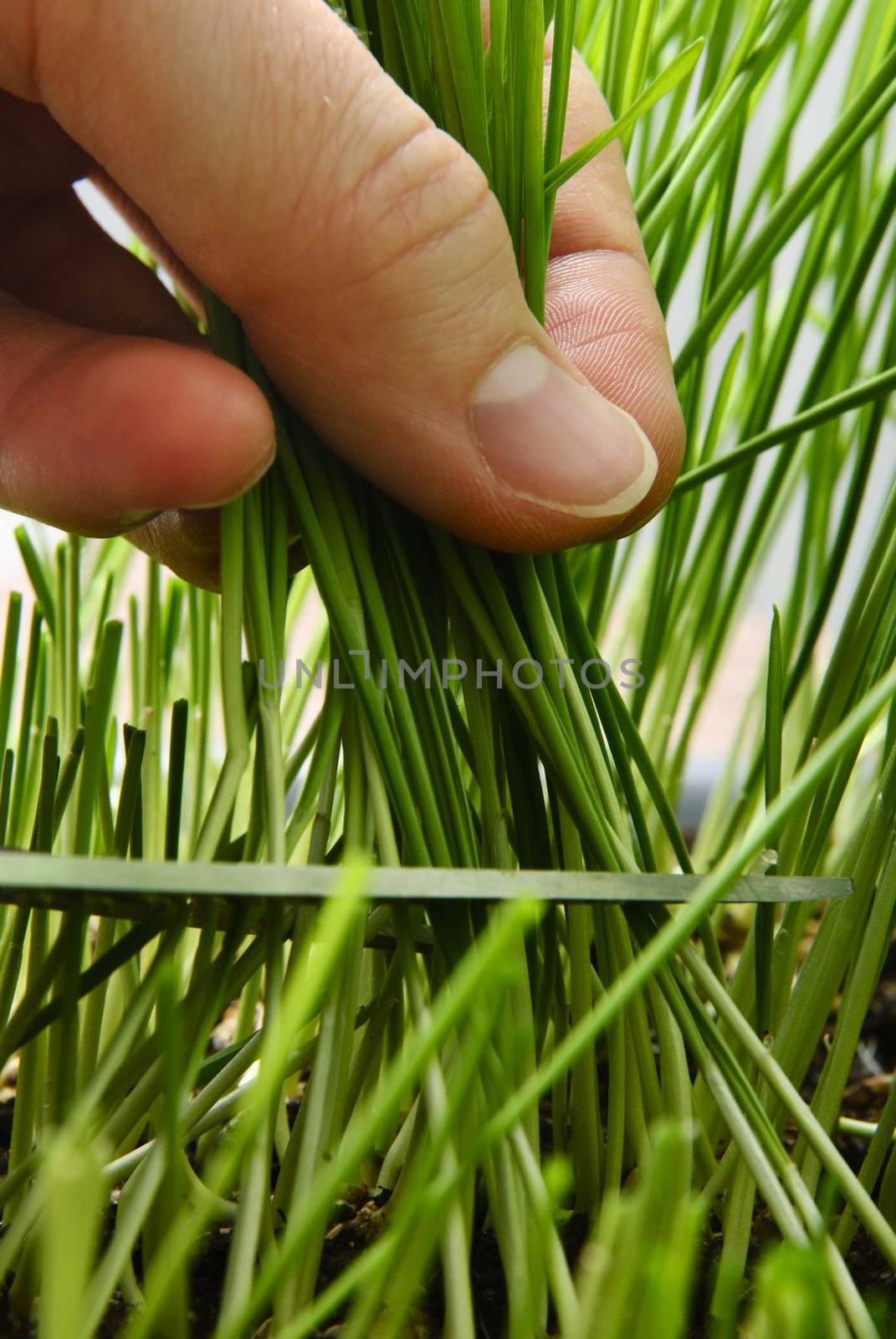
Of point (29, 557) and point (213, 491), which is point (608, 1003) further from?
point (29, 557)

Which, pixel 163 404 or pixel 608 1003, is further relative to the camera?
pixel 163 404

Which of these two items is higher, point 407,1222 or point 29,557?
point 29,557

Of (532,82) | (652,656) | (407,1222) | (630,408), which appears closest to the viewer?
(407,1222)

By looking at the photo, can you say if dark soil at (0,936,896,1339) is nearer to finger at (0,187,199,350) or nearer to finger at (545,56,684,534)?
finger at (545,56,684,534)

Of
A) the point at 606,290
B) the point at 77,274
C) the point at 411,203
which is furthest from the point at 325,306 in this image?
the point at 77,274

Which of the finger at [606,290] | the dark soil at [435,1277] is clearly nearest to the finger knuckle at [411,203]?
the finger at [606,290]

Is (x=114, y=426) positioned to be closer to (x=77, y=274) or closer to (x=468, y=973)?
(x=77, y=274)

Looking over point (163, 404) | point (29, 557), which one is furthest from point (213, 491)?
point (29, 557)
